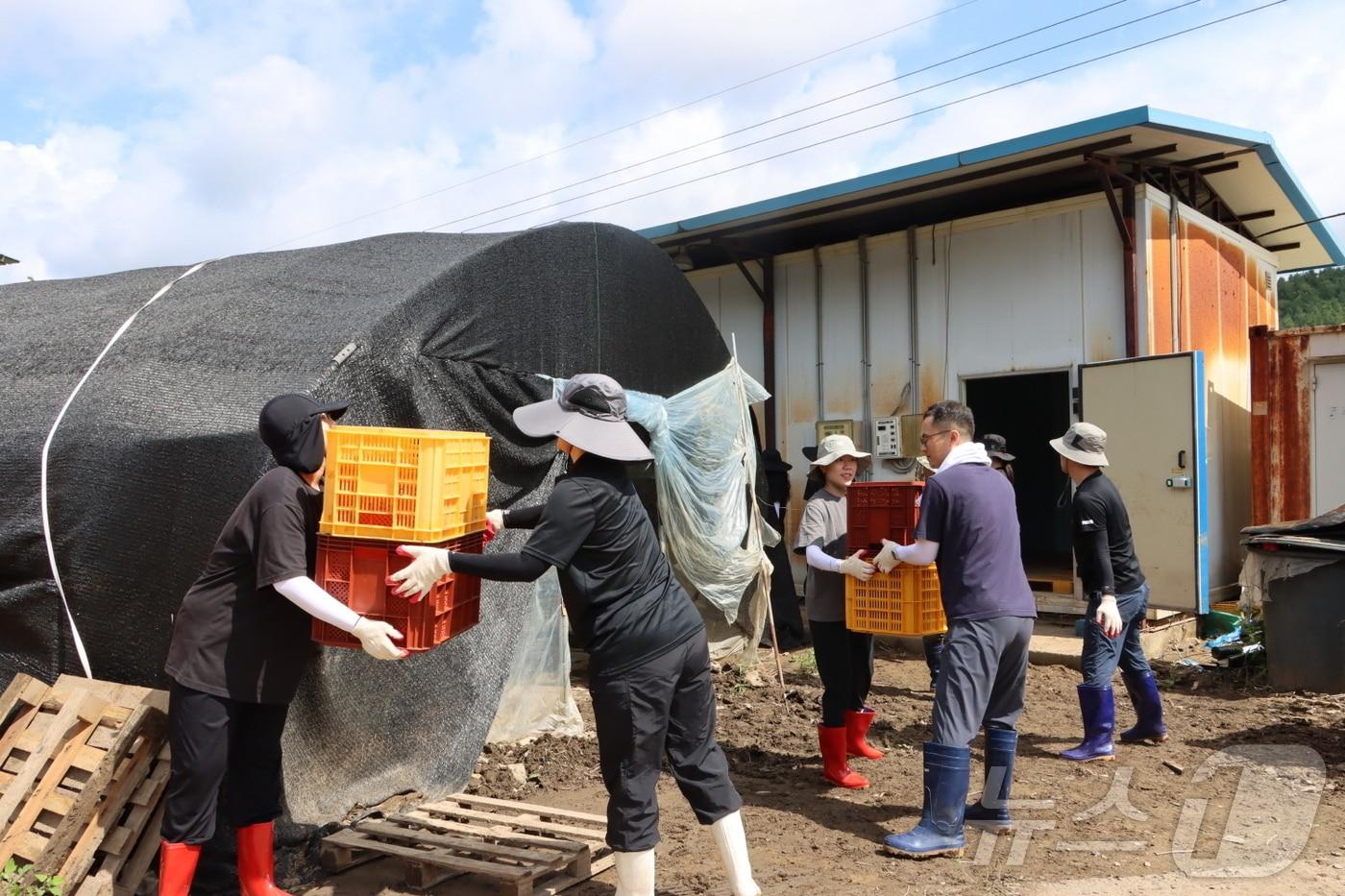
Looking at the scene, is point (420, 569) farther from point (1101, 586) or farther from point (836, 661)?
point (1101, 586)

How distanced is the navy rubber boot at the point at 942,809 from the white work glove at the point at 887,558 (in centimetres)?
80

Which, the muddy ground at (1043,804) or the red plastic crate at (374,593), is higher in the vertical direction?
the red plastic crate at (374,593)

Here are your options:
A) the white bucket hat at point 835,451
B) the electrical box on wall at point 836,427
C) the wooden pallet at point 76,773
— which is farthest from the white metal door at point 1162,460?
the wooden pallet at point 76,773

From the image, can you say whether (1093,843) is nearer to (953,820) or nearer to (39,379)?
(953,820)

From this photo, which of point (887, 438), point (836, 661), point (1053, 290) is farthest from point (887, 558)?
point (887, 438)

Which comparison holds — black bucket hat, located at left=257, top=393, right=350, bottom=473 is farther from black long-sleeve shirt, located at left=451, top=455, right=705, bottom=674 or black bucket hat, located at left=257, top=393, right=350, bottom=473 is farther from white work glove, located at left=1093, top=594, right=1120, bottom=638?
white work glove, located at left=1093, top=594, right=1120, bottom=638

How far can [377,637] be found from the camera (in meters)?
3.24

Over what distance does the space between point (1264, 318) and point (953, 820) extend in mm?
9890

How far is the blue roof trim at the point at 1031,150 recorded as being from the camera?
772 centimetres

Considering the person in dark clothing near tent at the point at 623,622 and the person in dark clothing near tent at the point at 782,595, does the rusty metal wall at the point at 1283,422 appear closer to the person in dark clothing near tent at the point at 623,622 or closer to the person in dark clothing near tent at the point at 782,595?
the person in dark clothing near tent at the point at 782,595

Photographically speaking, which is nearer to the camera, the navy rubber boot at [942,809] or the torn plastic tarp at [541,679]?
the navy rubber boot at [942,809]

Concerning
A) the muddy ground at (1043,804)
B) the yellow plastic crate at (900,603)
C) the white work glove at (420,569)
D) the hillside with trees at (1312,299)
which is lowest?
the muddy ground at (1043,804)

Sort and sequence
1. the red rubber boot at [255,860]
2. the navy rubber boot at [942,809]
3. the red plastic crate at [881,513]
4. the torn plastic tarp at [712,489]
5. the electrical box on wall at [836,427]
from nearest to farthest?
1. the red rubber boot at [255,860]
2. the navy rubber boot at [942,809]
3. the red plastic crate at [881,513]
4. the torn plastic tarp at [712,489]
5. the electrical box on wall at [836,427]

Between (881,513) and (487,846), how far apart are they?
2.36 m
